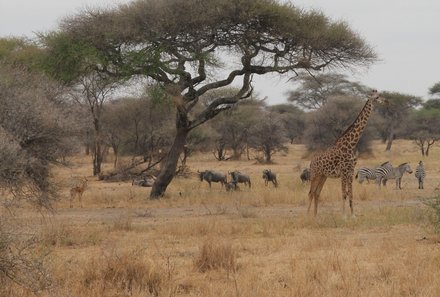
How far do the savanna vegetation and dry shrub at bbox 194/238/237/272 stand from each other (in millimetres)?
21

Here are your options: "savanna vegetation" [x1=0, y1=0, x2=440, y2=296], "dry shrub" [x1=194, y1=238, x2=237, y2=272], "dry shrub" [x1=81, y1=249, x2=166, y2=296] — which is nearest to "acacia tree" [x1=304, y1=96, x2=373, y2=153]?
"savanna vegetation" [x1=0, y1=0, x2=440, y2=296]

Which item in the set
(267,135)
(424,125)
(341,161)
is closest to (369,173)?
(341,161)

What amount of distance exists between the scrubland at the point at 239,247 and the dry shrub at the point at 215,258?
1 cm

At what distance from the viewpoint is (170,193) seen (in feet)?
64.4

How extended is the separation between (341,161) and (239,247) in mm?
4932

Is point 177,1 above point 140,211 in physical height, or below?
above

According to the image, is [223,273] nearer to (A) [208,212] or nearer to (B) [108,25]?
(A) [208,212]

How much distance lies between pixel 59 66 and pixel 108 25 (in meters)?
1.95

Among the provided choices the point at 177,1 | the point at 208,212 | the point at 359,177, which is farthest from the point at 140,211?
the point at 359,177

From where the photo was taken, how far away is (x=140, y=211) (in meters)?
15.2

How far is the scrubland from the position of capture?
648 cm

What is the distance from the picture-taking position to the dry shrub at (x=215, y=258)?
773 cm

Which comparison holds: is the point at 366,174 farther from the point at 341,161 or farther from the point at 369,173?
the point at 341,161

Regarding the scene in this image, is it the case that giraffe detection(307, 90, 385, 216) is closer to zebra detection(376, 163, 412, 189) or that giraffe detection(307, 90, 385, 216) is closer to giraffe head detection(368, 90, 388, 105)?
giraffe head detection(368, 90, 388, 105)
